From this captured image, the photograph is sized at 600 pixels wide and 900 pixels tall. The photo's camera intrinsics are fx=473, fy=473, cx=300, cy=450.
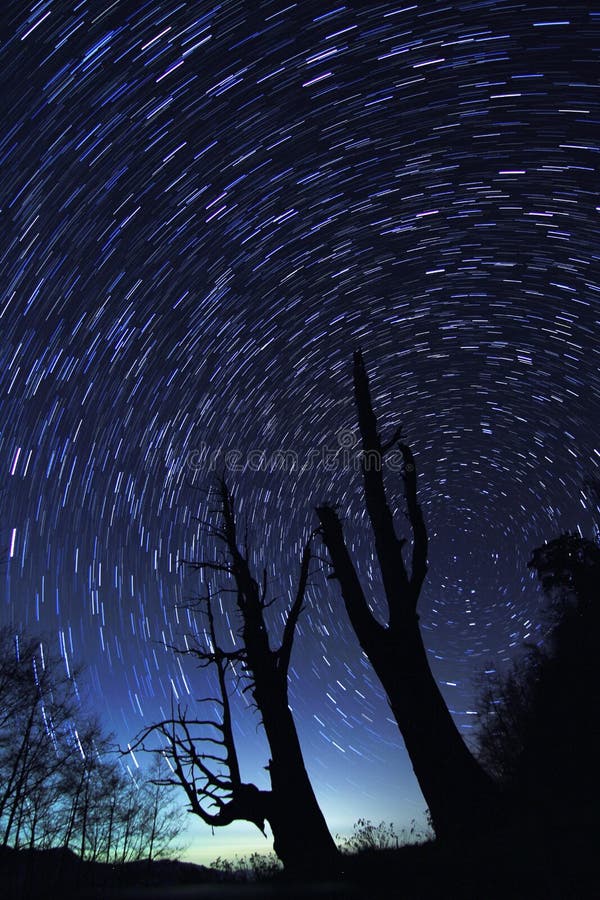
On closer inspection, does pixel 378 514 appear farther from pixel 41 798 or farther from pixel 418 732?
pixel 41 798

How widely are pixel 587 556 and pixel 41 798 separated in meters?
28.3

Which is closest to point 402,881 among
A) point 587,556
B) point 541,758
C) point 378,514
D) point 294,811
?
point 294,811

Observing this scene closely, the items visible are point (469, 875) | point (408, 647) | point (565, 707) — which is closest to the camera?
point (469, 875)

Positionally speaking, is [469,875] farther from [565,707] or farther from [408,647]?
[565,707]

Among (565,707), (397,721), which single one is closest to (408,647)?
(397,721)

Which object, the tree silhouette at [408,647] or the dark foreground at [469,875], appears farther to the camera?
the tree silhouette at [408,647]

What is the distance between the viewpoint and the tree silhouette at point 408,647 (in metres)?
5.78

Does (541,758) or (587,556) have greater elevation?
(587,556)

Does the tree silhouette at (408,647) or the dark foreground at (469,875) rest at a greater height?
the tree silhouette at (408,647)

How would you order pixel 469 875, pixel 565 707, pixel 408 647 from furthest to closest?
pixel 565 707
pixel 408 647
pixel 469 875

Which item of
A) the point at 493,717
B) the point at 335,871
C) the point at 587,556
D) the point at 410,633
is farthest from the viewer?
the point at 493,717

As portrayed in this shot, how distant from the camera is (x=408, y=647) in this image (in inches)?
292

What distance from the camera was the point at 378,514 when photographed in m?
8.82

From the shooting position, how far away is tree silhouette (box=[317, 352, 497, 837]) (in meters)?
5.78
